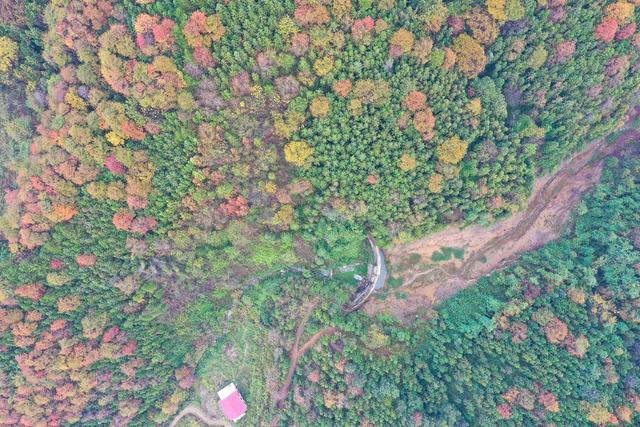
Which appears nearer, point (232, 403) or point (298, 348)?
point (298, 348)

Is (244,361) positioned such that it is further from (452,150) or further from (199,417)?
(452,150)

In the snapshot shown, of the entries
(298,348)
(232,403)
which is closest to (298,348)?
(298,348)

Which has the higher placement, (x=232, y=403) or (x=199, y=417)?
(x=232, y=403)

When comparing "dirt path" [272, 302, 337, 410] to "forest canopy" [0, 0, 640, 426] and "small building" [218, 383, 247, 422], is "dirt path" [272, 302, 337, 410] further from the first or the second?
"small building" [218, 383, 247, 422]

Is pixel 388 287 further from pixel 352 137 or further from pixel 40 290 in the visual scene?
pixel 40 290

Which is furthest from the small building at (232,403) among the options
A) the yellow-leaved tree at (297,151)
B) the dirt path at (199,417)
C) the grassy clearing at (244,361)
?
the yellow-leaved tree at (297,151)

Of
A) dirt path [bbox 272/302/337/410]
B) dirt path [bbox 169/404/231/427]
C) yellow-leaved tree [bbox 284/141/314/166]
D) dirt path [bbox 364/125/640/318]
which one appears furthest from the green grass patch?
dirt path [bbox 169/404/231/427]
